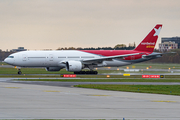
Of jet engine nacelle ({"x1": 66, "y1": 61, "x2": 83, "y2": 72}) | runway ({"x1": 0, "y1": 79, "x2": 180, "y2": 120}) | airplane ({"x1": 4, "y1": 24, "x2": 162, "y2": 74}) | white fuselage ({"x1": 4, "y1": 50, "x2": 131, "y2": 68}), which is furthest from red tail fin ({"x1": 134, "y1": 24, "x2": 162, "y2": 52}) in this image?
runway ({"x1": 0, "y1": 79, "x2": 180, "y2": 120})

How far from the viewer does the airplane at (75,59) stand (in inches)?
2084

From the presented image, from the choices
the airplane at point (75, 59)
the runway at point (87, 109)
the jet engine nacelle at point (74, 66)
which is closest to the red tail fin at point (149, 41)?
the airplane at point (75, 59)

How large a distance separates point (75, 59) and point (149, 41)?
14.9m

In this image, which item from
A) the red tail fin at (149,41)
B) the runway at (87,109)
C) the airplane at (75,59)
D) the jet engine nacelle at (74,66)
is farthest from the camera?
the red tail fin at (149,41)

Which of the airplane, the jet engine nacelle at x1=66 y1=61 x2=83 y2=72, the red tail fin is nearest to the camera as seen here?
the jet engine nacelle at x1=66 y1=61 x2=83 y2=72

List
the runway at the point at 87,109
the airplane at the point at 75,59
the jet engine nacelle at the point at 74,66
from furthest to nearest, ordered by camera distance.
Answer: the airplane at the point at 75,59 < the jet engine nacelle at the point at 74,66 < the runway at the point at 87,109

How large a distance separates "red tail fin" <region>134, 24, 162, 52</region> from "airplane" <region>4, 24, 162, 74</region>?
0.19 m

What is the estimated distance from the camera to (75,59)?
2148 inches

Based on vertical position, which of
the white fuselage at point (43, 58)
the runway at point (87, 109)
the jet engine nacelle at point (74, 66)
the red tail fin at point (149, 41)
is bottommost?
the runway at point (87, 109)

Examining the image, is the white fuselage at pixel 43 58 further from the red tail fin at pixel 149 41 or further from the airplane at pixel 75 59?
the red tail fin at pixel 149 41

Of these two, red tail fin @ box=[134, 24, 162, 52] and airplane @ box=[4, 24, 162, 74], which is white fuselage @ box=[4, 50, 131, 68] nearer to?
airplane @ box=[4, 24, 162, 74]

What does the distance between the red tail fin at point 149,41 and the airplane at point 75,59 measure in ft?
0.63

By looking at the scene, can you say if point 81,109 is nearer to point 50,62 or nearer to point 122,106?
point 122,106

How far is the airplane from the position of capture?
5294 centimetres
